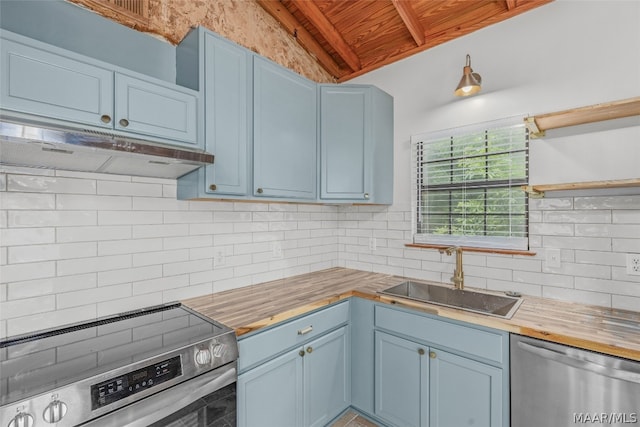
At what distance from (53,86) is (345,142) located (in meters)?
1.66

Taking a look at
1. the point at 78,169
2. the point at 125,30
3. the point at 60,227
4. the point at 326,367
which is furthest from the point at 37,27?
the point at 326,367

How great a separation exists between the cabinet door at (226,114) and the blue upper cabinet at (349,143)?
0.65 metres

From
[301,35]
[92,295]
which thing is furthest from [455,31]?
[92,295]

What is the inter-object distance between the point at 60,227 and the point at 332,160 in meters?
1.62

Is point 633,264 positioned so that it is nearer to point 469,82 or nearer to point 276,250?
point 469,82

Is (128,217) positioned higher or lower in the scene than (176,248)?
higher

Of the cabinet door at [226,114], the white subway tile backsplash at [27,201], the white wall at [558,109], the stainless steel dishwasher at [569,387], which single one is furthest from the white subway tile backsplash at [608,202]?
the white subway tile backsplash at [27,201]

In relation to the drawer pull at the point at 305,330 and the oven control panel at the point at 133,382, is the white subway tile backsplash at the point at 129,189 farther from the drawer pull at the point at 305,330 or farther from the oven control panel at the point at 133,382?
the drawer pull at the point at 305,330

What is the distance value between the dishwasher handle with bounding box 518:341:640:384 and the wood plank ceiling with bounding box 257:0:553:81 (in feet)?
6.51

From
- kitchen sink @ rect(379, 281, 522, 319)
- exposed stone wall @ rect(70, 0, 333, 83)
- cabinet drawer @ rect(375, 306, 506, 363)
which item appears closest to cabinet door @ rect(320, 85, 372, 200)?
exposed stone wall @ rect(70, 0, 333, 83)

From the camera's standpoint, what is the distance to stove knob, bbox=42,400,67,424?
892 mm

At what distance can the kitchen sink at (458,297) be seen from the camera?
1.83m

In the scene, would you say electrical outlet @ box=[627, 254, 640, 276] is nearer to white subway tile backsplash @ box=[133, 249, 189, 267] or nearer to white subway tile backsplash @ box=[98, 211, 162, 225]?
white subway tile backsplash @ box=[133, 249, 189, 267]

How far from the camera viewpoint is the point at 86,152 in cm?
112
